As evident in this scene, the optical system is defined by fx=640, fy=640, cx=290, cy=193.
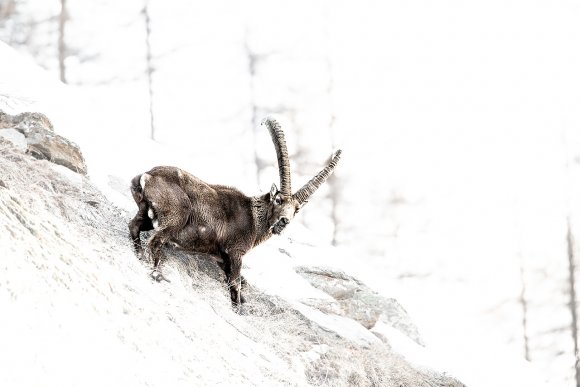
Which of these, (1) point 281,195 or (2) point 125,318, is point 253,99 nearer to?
(1) point 281,195

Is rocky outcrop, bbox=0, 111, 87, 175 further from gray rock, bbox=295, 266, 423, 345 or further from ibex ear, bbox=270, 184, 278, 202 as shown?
gray rock, bbox=295, 266, 423, 345

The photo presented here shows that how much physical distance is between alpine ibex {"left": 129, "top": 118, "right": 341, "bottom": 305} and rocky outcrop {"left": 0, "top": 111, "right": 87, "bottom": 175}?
1.47m

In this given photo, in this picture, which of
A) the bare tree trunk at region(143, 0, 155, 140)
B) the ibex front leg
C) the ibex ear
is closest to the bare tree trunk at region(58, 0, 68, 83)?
the bare tree trunk at region(143, 0, 155, 140)

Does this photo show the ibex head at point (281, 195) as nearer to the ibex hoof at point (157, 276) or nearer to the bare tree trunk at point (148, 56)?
the ibex hoof at point (157, 276)

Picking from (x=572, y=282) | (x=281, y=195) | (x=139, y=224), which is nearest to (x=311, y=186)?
(x=281, y=195)

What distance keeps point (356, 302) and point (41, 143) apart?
5.79 metres

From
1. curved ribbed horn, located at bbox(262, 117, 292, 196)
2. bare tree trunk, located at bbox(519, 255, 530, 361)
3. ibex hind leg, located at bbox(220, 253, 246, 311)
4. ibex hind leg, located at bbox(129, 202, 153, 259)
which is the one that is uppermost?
curved ribbed horn, located at bbox(262, 117, 292, 196)

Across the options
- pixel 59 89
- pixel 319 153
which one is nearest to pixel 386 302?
pixel 59 89

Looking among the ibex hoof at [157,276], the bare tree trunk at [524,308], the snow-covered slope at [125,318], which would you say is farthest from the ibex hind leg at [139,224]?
the bare tree trunk at [524,308]

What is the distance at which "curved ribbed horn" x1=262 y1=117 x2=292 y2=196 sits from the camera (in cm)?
909

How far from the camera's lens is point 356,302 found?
11234 millimetres

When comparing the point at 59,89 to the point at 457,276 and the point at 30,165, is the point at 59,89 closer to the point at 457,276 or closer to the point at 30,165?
the point at 30,165

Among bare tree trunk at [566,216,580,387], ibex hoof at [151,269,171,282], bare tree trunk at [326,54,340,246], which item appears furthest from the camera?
bare tree trunk at [326,54,340,246]

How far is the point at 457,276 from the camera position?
28.4 meters
